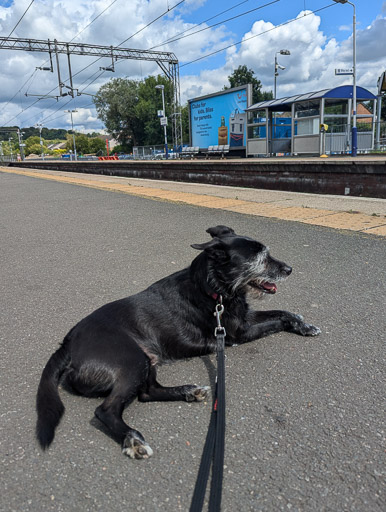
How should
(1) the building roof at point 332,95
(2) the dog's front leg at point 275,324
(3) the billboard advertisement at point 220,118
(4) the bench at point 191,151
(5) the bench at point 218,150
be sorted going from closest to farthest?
(2) the dog's front leg at point 275,324 < (1) the building roof at point 332,95 < (3) the billboard advertisement at point 220,118 < (5) the bench at point 218,150 < (4) the bench at point 191,151

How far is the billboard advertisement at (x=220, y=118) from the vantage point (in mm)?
28984

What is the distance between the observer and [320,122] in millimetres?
20375

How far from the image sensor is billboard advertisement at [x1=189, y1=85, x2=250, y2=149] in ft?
95.1

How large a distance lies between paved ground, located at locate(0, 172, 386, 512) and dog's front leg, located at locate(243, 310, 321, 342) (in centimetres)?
7

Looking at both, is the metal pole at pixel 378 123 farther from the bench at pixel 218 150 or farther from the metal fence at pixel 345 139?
the bench at pixel 218 150

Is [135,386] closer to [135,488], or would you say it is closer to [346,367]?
[135,488]

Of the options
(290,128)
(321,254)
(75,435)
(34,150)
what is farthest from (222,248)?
(34,150)

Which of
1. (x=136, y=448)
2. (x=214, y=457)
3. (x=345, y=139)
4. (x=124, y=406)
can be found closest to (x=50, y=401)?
(x=124, y=406)

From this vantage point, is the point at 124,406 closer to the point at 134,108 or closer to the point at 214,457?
the point at 214,457

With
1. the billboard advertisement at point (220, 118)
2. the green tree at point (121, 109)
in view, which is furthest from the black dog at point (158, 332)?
the green tree at point (121, 109)

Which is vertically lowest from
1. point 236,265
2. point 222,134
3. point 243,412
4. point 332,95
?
point 243,412

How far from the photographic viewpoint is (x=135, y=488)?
70.6 inches

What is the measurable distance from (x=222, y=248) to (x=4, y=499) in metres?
1.81

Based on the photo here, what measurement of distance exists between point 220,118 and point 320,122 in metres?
12.2
